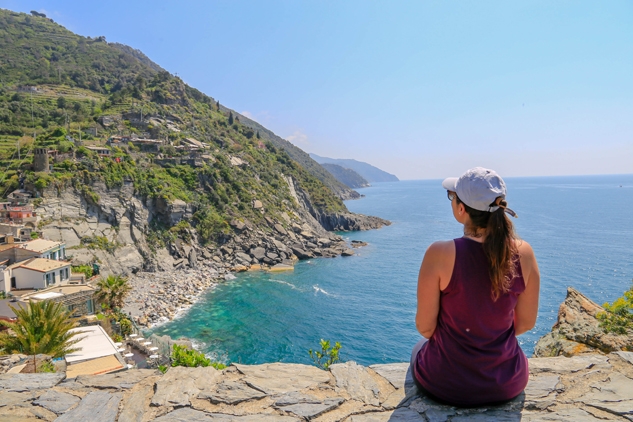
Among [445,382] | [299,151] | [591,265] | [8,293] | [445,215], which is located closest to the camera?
[445,382]

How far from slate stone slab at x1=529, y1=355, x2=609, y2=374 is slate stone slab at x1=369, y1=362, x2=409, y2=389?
1309 millimetres

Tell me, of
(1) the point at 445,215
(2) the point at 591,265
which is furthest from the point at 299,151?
(2) the point at 591,265

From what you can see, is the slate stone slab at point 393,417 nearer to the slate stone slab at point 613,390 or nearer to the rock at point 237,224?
the slate stone slab at point 613,390

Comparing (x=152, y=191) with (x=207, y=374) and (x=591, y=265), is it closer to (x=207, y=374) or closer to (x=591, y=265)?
(x=207, y=374)

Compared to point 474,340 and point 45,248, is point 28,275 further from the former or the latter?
point 474,340

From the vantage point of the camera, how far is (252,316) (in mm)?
28234

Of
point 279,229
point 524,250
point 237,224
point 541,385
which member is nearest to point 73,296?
point 541,385

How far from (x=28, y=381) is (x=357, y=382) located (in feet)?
11.3

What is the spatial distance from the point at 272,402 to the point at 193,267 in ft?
126

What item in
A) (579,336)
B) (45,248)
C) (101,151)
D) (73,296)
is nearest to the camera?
(579,336)

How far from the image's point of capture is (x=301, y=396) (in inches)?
118

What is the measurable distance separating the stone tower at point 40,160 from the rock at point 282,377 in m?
39.6

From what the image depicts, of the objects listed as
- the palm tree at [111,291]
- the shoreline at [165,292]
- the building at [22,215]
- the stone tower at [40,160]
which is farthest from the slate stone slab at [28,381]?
the stone tower at [40,160]

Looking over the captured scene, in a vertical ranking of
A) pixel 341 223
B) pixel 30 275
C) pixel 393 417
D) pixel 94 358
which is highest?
pixel 393 417
